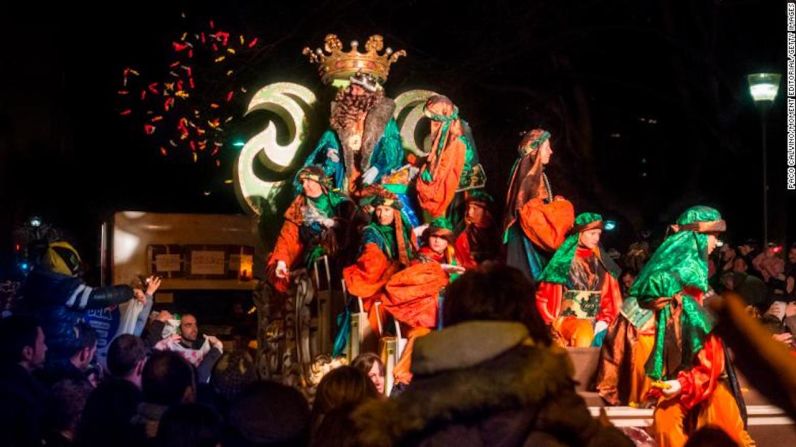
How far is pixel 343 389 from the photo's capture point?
692 cm

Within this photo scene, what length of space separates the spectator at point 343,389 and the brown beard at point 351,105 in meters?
10.4

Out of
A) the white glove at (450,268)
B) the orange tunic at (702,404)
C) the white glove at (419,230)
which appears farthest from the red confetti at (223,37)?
the orange tunic at (702,404)

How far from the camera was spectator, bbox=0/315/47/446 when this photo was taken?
7.11 meters

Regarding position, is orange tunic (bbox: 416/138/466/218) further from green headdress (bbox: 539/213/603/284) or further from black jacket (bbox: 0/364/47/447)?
black jacket (bbox: 0/364/47/447)

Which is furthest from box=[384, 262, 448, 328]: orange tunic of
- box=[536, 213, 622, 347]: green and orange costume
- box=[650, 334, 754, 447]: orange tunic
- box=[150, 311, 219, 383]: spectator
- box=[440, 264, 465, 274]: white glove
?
box=[650, 334, 754, 447]: orange tunic

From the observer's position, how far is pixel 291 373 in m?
16.9

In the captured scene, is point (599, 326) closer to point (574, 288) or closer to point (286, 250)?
point (574, 288)

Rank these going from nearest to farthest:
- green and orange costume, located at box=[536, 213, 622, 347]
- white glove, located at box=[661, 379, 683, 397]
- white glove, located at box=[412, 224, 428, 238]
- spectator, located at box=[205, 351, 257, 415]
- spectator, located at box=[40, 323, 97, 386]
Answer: spectator, located at box=[205, 351, 257, 415], spectator, located at box=[40, 323, 97, 386], white glove, located at box=[661, 379, 683, 397], green and orange costume, located at box=[536, 213, 622, 347], white glove, located at box=[412, 224, 428, 238]

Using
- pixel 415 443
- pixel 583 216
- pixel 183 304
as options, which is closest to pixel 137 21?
pixel 183 304

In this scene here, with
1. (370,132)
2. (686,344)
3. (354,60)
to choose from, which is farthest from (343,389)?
(354,60)

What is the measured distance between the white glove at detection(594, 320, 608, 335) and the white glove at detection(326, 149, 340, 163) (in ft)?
14.1

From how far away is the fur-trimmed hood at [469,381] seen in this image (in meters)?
5.11

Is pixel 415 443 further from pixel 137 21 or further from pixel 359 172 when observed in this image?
pixel 137 21

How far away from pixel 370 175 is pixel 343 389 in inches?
395
